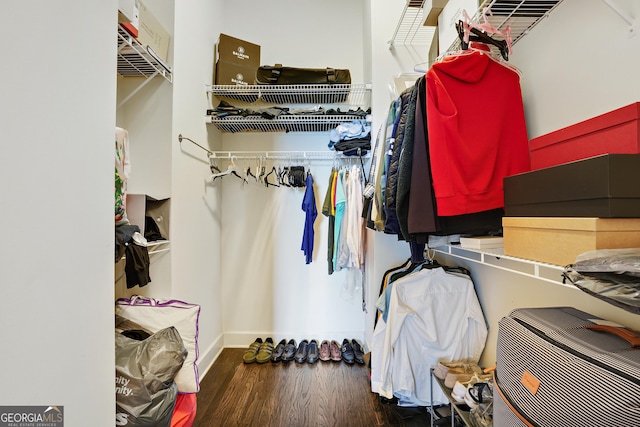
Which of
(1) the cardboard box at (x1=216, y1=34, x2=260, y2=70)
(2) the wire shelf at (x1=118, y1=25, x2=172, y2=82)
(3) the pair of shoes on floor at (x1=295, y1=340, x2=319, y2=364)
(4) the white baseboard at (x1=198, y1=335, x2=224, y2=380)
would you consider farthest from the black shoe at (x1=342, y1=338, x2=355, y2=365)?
(1) the cardboard box at (x1=216, y1=34, x2=260, y2=70)

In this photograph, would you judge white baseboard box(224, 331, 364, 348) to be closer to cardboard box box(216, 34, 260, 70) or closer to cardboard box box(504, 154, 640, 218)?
cardboard box box(504, 154, 640, 218)

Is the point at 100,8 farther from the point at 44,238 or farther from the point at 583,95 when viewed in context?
the point at 583,95

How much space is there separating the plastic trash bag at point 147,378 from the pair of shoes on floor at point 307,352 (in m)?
1.35

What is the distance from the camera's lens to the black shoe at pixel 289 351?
2.24 metres

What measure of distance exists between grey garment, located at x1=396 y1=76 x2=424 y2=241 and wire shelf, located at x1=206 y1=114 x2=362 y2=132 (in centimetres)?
115

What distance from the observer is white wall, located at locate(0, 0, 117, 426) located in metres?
0.58

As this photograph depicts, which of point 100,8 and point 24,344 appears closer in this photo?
point 24,344

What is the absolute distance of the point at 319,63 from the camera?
2.57 m

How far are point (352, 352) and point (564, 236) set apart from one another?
202 cm

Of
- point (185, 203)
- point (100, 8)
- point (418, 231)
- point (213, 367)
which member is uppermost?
point (100, 8)

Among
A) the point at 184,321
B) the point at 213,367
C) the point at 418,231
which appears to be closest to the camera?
the point at 418,231

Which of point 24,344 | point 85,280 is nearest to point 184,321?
point 85,280

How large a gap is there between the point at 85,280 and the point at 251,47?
2.40 m

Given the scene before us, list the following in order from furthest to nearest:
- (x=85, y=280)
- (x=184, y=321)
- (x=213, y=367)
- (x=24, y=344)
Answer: (x=213, y=367) → (x=184, y=321) → (x=85, y=280) → (x=24, y=344)
